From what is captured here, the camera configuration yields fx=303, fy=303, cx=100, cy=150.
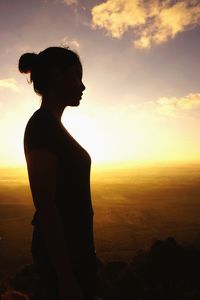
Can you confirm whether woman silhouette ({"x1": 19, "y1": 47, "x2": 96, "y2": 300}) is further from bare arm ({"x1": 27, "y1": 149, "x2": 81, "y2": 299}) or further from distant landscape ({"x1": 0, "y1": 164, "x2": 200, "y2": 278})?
distant landscape ({"x1": 0, "y1": 164, "x2": 200, "y2": 278})

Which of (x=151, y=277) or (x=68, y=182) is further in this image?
(x=151, y=277)

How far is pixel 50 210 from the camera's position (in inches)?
51.6

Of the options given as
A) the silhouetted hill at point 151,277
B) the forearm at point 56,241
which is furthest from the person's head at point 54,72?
the silhouetted hill at point 151,277

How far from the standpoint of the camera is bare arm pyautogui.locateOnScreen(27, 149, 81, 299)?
50.6 inches

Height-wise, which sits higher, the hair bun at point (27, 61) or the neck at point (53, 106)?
the hair bun at point (27, 61)

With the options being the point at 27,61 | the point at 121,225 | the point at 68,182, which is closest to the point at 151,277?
the point at 68,182

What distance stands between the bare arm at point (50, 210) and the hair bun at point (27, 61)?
563 millimetres

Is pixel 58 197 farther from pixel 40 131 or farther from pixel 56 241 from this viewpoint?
pixel 40 131

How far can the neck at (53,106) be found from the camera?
5.23 ft

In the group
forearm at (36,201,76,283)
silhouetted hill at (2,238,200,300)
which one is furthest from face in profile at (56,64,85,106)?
silhouetted hill at (2,238,200,300)

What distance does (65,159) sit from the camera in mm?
1438

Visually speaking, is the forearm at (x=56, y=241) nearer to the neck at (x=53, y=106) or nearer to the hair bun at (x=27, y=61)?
the neck at (x=53, y=106)

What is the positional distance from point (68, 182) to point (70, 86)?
→ 54cm

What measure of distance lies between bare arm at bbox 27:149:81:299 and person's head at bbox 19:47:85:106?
0.43 meters
